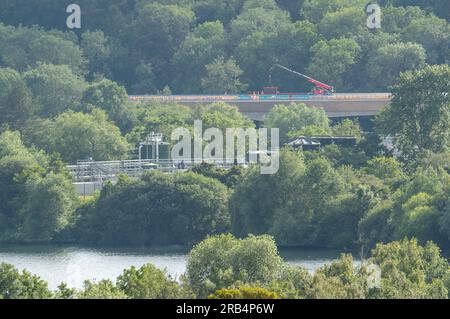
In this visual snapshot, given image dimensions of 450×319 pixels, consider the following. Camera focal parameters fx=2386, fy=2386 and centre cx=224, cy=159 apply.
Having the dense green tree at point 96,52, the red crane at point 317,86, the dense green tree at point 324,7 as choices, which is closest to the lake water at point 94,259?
the red crane at point 317,86

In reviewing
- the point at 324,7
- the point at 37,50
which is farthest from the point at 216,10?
the point at 37,50

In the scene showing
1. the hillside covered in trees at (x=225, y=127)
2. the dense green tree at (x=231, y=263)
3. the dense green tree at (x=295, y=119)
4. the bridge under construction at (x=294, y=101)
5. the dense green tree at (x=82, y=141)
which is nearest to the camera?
the dense green tree at (x=231, y=263)

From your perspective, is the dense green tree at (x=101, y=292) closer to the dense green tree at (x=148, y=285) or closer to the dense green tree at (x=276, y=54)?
the dense green tree at (x=148, y=285)

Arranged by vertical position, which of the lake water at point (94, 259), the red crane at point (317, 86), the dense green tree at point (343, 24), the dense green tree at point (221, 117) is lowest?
the lake water at point (94, 259)

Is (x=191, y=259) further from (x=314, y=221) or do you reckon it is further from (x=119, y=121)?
(x=119, y=121)

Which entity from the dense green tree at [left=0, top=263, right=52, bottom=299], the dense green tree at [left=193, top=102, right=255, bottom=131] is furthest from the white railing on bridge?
the dense green tree at [left=0, top=263, right=52, bottom=299]

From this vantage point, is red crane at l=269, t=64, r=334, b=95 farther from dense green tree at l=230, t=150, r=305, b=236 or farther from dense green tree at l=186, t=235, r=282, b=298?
dense green tree at l=186, t=235, r=282, b=298

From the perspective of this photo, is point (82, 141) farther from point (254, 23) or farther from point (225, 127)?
point (254, 23)
